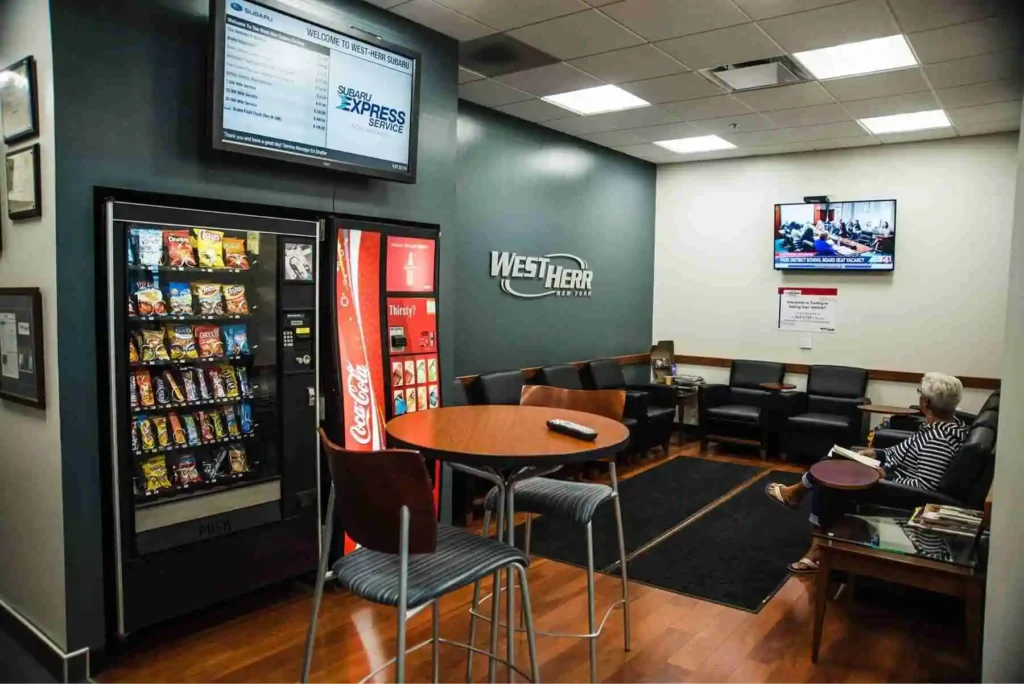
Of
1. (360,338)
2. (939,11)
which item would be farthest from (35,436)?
(939,11)

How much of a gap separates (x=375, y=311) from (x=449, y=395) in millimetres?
803

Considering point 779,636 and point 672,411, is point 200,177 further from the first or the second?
point 672,411

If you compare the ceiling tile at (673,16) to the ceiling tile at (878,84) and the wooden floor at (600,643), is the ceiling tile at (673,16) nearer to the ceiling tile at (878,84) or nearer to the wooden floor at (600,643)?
the ceiling tile at (878,84)

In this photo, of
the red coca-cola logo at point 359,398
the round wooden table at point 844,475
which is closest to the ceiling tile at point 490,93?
the red coca-cola logo at point 359,398

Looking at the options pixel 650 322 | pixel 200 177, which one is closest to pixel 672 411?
pixel 650 322

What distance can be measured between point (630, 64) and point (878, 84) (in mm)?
1784

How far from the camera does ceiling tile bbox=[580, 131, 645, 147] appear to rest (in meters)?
6.53

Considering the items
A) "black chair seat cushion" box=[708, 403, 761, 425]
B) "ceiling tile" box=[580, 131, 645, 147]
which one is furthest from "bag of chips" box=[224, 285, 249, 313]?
"black chair seat cushion" box=[708, 403, 761, 425]

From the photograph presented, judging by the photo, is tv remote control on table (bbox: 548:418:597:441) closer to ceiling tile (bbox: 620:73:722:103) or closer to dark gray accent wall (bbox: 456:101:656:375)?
dark gray accent wall (bbox: 456:101:656:375)

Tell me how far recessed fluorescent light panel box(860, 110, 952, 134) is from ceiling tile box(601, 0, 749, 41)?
2.67 meters

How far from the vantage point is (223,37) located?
289cm

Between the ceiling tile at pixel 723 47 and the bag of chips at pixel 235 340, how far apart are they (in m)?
2.92

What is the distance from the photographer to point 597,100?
18.2 ft

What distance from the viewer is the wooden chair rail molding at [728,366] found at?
617cm
